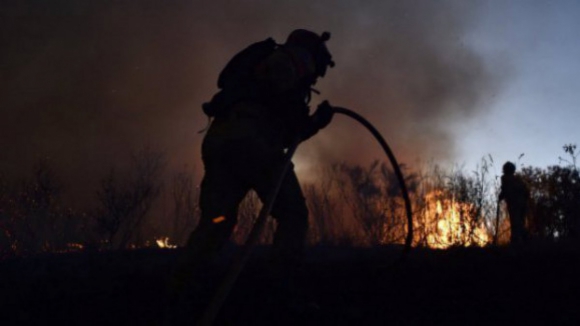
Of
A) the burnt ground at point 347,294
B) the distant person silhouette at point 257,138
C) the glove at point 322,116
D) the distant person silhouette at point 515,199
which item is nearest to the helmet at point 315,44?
the distant person silhouette at point 257,138

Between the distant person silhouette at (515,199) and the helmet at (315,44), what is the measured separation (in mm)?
8917

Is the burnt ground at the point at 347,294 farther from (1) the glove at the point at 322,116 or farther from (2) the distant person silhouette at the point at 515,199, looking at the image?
(2) the distant person silhouette at the point at 515,199

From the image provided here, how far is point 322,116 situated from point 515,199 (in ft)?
29.9

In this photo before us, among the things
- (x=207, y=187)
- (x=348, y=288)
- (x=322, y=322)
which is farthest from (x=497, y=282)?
(x=207, y=187)

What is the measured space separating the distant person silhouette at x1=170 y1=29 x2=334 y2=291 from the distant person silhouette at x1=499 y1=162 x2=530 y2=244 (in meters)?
9.01

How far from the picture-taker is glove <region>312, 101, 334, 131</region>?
408cm

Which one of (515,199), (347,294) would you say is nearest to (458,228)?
(515,199)

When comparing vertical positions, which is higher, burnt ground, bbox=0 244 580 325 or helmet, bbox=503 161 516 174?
helmet, bbox=503 161 516 174

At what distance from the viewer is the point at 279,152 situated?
12.7 feet

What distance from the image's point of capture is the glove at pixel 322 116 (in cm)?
408

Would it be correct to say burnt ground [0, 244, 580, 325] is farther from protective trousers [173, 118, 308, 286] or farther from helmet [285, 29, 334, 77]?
helmet [285, 29, 334, 77]

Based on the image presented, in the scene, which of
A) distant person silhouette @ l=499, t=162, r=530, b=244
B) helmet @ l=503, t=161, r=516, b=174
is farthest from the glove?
helmet @ l=503, t=161, r=516, b=174

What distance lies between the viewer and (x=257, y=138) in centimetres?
371

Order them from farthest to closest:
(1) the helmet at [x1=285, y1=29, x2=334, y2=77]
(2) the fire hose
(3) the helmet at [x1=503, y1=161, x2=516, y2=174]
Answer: (3) the helmet at [x1=503, y1=161, x2=516, y2=174]
(1) the helmet at [x1=285, y1=29, x2=334, y2=77]
(2) the fire hose
